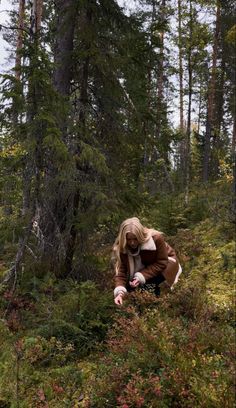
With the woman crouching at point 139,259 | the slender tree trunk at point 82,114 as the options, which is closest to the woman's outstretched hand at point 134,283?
the woman crouching at point 139,259

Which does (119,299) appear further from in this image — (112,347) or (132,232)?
(132,232)

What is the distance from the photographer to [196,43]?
1598 centimetres

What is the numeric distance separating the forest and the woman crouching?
0.74 ft

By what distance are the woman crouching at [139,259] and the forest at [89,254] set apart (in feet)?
0.74

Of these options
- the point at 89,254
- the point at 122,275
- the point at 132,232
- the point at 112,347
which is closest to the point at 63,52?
the point at 89,254

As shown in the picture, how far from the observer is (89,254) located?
7.70m

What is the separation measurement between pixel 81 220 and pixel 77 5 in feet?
13.5

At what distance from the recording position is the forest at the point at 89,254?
407 cm

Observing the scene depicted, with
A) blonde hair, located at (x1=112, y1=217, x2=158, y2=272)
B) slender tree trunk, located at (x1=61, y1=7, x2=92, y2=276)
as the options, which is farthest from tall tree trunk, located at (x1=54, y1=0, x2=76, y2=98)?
blonde hair, located at (x1=112, y1=217, x2=158, y2=272)

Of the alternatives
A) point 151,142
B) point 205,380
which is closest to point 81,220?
point 151,142

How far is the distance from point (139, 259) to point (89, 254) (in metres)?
3.04

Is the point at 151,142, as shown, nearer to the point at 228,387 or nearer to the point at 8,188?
the point at 8,188

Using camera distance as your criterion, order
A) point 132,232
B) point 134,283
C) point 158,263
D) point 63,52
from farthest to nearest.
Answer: point 63,52 → point 158,263 → point 134,283 → point 132,232

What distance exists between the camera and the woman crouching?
4512 millimetres
